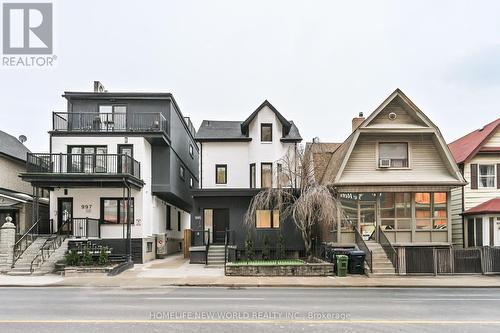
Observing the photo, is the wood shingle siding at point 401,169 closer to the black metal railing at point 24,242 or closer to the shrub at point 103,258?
the shrub at point 103,258

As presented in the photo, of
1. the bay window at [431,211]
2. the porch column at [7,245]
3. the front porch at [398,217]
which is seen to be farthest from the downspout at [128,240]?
the bay window at [431,211]

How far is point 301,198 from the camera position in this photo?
23656mm

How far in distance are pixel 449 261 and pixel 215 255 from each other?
39.9 feet

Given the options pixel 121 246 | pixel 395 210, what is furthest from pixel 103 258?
pixel 395 210

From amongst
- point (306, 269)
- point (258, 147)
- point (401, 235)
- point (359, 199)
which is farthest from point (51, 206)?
point (401, 235)

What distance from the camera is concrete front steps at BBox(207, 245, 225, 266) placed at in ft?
85.5

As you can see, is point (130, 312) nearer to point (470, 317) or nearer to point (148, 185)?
point (470, 317)

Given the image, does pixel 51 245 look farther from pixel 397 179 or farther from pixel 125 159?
pixel 397 179

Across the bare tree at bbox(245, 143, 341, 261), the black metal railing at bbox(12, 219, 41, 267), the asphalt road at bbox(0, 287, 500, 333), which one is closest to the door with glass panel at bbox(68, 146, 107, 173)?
the black metal railing at bbox(12, 219, 41, 267)

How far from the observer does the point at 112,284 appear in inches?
734

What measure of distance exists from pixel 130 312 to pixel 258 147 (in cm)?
1913

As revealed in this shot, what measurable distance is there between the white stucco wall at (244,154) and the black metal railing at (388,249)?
822cm

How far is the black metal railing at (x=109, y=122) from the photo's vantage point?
2784cm

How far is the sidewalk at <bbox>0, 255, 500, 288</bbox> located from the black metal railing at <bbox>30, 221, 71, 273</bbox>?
1.81 m
